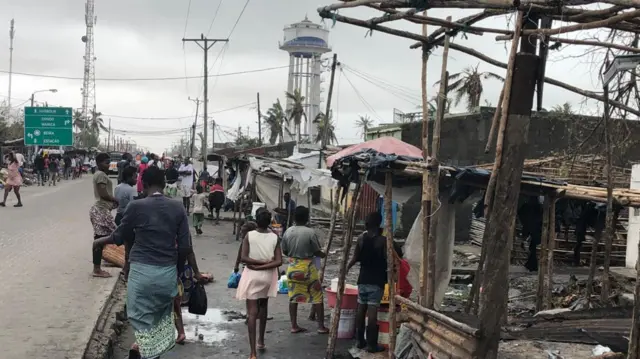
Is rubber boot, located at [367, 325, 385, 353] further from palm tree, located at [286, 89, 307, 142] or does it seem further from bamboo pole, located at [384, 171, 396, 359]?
palm tree, located at [286, 89, 307, 142]

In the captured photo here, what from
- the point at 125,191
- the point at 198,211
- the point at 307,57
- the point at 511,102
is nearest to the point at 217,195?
the point at 198,211

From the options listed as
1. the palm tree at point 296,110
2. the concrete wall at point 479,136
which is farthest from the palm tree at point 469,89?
the palm tree at point 296,110

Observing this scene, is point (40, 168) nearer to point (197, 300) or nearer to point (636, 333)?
point (197, 300)

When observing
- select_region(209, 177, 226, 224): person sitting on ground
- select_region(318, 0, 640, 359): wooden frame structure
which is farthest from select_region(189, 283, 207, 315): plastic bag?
select_region(209, 177, 226, 224): person sitting on ground

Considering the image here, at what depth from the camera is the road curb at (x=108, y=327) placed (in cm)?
614

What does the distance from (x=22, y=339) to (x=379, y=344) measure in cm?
387

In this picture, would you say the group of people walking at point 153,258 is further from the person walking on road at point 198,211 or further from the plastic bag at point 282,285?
the person walking on road at point 198,211

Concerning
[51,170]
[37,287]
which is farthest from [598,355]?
[51,170]

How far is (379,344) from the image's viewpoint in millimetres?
Answer: 7051

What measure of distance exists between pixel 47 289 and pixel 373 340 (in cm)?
452

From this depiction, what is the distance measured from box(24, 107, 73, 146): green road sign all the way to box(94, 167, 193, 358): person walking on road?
31.3 m

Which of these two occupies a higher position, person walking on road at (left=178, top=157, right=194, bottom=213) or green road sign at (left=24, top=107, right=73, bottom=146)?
green road sign at (left=24, top=107, right=73, bottom=146)

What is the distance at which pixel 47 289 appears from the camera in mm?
8078

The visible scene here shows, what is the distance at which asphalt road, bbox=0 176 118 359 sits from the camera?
19.2ft
